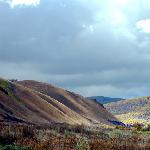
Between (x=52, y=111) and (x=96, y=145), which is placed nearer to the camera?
(x=96, y=145)

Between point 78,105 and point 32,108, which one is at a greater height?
point 78,105

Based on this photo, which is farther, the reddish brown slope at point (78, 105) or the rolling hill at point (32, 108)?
the reddish brown slope at point (78, 105)

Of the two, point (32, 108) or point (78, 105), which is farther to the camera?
point (78, 105)

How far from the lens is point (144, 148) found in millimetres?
26203

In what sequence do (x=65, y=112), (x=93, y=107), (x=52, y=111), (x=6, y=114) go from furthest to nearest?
1. (x=93, y=107)
2. (x=65, y=112)
3. (x=52, y=111)
4. (x=6, y=114)

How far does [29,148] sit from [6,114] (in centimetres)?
7461

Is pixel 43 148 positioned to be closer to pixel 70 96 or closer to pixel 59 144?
pixel 59 144

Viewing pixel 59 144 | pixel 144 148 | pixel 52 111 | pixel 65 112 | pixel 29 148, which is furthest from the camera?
pixel 65 112

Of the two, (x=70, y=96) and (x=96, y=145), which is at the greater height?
(x=70, y=96)

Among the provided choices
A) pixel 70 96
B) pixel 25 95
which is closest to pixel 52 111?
pixel 25 95

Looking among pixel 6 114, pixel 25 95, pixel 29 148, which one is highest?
pixel 25 95

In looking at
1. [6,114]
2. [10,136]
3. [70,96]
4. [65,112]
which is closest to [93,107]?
[70,96]

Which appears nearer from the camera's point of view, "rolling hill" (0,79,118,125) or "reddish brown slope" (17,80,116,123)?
"rolling hill" (0,79,118,125)

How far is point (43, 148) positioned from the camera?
2180 cm
